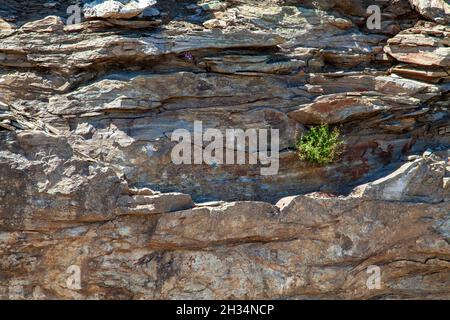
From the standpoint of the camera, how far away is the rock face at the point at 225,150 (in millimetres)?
10789

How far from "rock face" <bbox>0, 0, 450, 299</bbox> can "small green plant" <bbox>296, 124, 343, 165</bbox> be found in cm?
24

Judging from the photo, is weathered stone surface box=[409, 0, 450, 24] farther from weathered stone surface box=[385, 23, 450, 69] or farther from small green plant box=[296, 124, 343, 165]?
small green plant box=[296, 124, 343, 165]

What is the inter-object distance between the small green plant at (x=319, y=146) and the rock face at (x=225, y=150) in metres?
0.24

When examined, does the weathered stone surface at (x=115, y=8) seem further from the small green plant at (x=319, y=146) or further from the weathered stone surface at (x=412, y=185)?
the weathered stone surface at (x=412, y=185)

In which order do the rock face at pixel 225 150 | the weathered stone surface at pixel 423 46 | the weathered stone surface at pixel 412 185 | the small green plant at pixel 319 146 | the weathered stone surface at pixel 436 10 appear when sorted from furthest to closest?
the weathered stone surface at pixel 436 10
the weathered stone surface at pixel 423 46
the small green plant at pixel 319 146
the weathered stone surface at pixel 412 185
the rock face at pixel 225 150

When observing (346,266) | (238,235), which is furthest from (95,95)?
(346,266)

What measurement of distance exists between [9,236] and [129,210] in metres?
2.03

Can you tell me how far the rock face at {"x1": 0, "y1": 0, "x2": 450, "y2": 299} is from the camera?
10789 mm

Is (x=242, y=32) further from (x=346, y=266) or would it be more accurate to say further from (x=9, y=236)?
(x=9, y=236)

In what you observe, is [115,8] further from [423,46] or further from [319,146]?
[423,46]

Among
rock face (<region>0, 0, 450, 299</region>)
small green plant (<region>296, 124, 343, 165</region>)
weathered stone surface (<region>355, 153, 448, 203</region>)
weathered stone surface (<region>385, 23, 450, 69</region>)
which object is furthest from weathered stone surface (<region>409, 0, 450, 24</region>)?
small green plant (<region>296, 124, 343, 165</region>)

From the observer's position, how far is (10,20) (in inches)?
489

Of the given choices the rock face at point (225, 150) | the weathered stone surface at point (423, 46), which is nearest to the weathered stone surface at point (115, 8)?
the rock face at point (225, 150)

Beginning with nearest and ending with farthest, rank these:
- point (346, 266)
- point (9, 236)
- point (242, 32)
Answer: point (9, 236)
point (346, 266)
point (242, 32)
